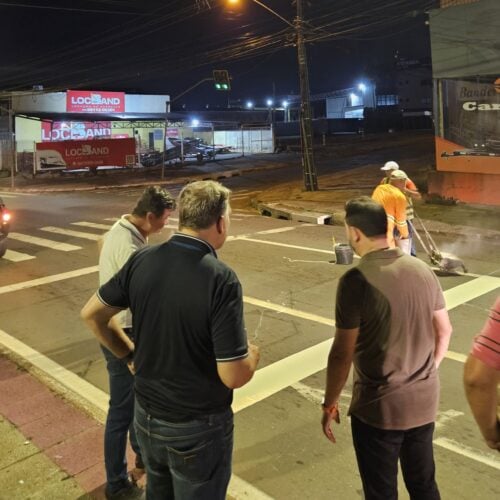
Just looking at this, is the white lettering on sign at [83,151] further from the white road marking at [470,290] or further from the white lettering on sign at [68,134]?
the white road marking at [470,290]

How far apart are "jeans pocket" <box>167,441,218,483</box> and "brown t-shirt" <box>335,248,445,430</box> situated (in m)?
0.80

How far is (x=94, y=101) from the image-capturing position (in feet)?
151

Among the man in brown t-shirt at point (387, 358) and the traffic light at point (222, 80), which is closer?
the man in brown t-shirt at point (387, 358)

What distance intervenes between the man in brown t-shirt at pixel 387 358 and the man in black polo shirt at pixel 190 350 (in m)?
0.57

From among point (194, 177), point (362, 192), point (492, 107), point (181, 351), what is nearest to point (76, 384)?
point (181, 351)

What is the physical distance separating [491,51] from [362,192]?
6404 mm

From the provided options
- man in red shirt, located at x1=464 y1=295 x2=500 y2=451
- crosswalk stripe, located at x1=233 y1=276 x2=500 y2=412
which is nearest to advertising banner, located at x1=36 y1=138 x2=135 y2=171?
crosswalk stripe, located at x1=233 y1=276 x2=500 y2=412

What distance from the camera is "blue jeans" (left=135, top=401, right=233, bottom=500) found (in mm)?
2273

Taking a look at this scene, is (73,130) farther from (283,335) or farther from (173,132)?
(283,335)

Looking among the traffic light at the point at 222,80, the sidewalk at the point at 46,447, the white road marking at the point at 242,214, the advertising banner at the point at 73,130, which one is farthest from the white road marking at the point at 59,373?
the advertising banner at the point at 73,130

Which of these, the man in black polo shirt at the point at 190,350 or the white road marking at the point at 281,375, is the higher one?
the man in black polo shirt at the point at 190,350

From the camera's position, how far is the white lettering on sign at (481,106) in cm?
1622

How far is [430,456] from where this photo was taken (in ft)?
9.06

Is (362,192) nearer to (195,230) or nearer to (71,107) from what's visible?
(195,230)
